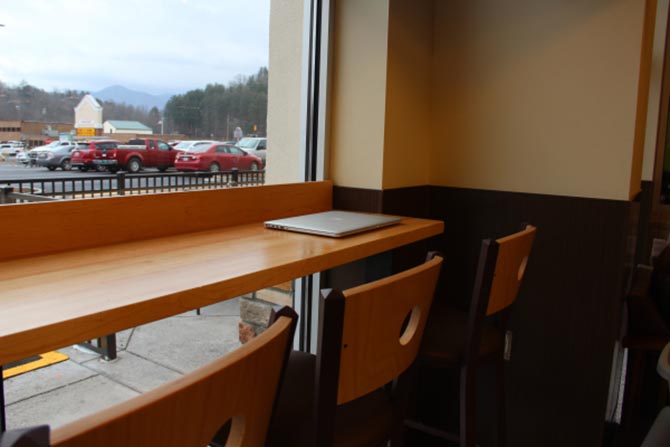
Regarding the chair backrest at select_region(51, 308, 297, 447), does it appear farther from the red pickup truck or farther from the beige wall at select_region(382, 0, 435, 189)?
the beige wall at select_region(382, 0, 435, 189)

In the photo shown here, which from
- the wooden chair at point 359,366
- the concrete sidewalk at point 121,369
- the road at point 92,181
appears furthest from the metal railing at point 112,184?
the wooden chair at point 359,366

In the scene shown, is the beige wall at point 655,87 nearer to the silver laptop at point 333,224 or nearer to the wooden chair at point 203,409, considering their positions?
the silver laptop at point 333,224

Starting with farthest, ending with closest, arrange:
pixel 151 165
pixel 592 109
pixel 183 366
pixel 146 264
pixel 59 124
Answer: pixel 592 109 → pixel 183 366 → pixel 151 165 → pixel 59 124 → pixel 146 264

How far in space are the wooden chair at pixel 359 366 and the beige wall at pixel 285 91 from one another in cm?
113

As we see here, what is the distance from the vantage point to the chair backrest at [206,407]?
0.45 m

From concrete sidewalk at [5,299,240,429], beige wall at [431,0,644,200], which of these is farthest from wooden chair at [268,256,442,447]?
beige wall at [431,0,644,200]

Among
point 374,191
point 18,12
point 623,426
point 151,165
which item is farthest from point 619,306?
point 18,12

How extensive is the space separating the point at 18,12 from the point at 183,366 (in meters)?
1.12

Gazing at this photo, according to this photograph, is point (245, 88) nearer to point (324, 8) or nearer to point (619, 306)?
point (324, 8)

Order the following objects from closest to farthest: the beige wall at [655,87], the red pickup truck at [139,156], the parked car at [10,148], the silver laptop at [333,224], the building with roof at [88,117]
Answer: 1. the parked car at [10,148]
2. the building with roof at [88,117]
3. the red pickup truck at [139,156]
4. the silver laptop at [333,224]
5. the beige wall at [655,87]

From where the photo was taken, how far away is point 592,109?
1893mm

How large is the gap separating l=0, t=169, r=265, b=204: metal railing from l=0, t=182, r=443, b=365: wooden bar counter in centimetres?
6

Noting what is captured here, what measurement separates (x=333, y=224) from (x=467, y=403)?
2.12ft

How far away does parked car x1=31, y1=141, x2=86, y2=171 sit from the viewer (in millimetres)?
1272
